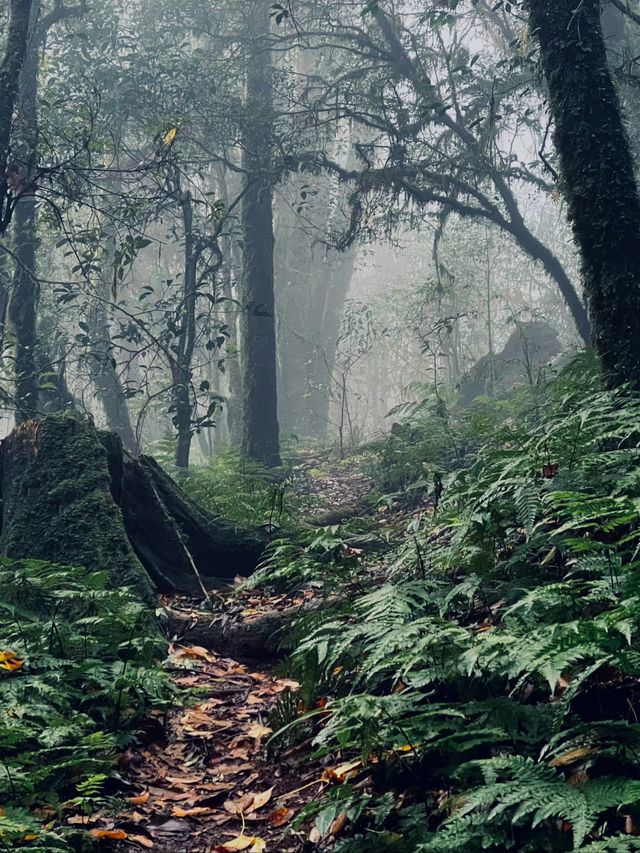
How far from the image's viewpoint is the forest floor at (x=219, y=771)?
3.10 metres

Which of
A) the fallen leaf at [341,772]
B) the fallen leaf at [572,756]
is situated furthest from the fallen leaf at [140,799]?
the fallen leaf at [572,756]

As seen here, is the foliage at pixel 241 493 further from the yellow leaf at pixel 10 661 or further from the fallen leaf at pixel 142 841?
the fallen leaf at pixel 142 841

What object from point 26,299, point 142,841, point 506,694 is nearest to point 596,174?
point 506,694

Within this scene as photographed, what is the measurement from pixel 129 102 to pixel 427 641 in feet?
49.0

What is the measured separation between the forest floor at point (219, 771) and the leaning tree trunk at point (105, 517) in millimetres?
1023

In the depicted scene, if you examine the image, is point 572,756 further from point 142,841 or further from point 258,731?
point 258,731

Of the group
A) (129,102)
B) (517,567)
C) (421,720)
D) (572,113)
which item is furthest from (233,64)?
(421,720)

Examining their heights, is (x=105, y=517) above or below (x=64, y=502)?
below

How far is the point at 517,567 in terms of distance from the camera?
428 cm

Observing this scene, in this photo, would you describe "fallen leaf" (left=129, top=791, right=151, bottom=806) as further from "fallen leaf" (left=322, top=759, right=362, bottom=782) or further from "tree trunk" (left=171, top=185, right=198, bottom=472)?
"tree trunk" (left=171, top=185, right=198, bottom=472)

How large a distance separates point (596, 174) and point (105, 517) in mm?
4395

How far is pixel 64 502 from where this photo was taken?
20.4 ft

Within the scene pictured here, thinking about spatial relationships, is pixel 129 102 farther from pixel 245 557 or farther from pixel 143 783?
pixel 143 783

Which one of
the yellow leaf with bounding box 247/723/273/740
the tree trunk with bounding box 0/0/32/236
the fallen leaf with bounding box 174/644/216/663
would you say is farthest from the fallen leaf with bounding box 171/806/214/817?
the tree trunk with bounding box 0/0/32/236
